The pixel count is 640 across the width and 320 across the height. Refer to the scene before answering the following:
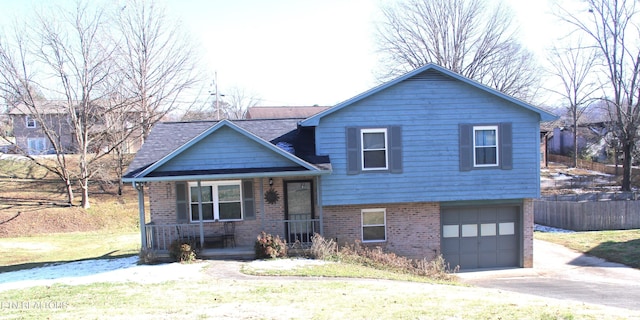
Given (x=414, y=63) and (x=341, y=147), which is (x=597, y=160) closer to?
(x=414, y=63)

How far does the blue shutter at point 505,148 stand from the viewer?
1456 cm

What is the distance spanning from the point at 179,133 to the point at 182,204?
3.28 metres

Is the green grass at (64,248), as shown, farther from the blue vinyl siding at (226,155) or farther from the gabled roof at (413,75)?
the gabled roof at (413,75)

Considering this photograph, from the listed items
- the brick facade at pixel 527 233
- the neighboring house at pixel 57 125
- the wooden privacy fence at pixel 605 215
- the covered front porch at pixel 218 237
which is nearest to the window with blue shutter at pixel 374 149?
the covered front porch at pixel 218 237

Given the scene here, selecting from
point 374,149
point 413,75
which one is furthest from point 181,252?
point 413,75

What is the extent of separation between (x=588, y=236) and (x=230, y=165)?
1790 centimetres

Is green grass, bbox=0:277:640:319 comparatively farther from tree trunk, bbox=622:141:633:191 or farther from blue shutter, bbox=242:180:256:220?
tree trunk, bbox=622:141:633:191

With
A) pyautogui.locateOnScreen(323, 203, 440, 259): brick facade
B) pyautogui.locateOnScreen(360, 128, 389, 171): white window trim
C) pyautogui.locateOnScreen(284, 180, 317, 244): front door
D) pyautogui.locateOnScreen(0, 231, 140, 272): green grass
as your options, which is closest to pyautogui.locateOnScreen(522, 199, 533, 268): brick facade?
pyautogui.locateOnScreen(323, 203, 440, 259): brick facade

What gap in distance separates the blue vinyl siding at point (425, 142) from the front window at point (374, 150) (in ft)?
0.94

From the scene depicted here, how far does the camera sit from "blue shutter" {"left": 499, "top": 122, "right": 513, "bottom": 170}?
47.8 feet

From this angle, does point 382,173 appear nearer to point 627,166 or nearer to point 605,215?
point 605,215

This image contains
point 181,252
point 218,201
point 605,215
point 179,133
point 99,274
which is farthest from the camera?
point 605,215

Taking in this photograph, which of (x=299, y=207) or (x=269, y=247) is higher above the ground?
(x=299, y=207)

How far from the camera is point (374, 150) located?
47.6 feet
